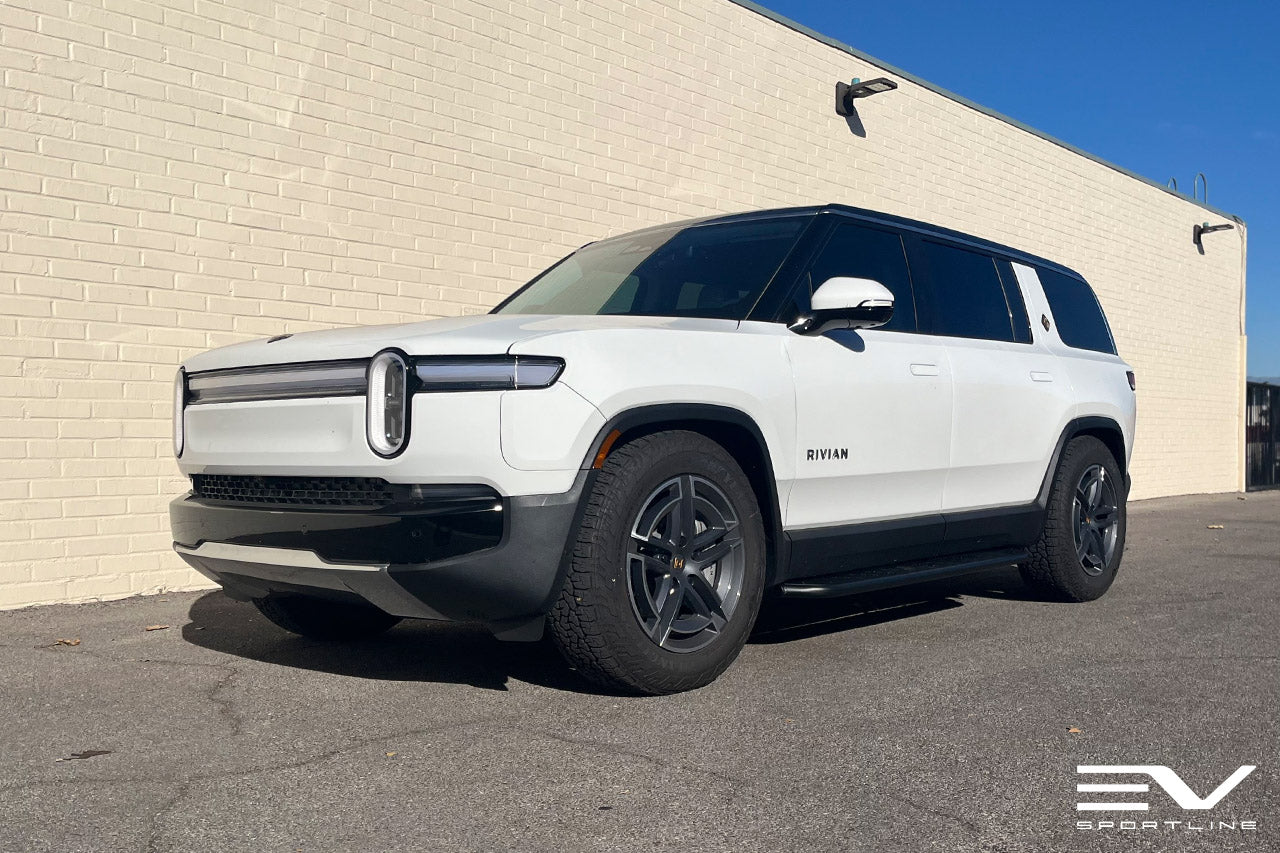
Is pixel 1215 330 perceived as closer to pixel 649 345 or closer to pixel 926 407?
pixel 926 407

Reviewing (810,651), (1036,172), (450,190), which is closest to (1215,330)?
(1036,172)

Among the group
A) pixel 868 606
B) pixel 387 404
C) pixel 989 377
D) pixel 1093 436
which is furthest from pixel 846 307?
pixel 1093 436

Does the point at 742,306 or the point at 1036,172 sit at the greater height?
the point at 1036,172

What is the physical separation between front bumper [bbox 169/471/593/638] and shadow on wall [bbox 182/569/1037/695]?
2.24 ft

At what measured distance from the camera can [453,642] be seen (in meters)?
5.14

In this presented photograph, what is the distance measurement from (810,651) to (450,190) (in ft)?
14.2

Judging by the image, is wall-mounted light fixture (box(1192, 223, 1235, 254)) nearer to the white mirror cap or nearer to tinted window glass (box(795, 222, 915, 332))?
tinted window glass (box(795, 222, 915, 332))

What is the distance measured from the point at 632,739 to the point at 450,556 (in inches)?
30.6

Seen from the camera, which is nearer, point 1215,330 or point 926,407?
point 926,407

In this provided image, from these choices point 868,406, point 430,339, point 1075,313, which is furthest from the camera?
point 1075,313

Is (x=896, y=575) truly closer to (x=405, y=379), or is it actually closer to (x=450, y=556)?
(x=450, y=556)

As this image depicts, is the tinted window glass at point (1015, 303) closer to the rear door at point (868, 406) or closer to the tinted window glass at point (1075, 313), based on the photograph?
the tinted window glass at point (1075, 313)

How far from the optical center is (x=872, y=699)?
13.6 feet

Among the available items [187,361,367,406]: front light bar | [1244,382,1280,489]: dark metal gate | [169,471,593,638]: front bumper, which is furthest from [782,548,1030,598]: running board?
[1244,382,1280,489]: dark metal gate
